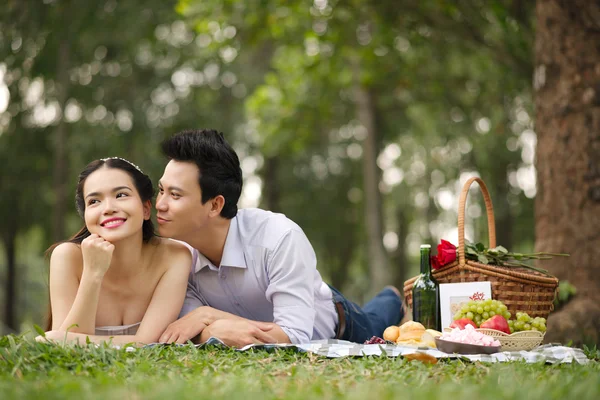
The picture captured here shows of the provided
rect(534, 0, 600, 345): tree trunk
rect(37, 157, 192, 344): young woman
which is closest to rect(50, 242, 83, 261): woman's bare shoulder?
rect(37, 157, 192, 344): young woman

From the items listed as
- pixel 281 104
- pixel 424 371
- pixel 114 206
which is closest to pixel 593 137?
pixel 424 371

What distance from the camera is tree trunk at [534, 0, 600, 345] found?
6.33m

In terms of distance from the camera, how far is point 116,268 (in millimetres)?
4387

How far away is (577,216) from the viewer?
254 inches

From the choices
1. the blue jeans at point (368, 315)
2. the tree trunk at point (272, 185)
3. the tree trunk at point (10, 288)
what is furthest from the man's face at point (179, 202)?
the tree trunk at point (10, 288)

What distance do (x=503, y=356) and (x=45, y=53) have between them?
11469 millimetres

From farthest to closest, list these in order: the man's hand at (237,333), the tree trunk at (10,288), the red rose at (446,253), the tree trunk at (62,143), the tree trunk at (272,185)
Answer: the tree trunk at (10,288)
the tree trunk at (272,185)
the tree trunk at (62,143)
the red rose at (446,253)
the man's hand at (237,333)

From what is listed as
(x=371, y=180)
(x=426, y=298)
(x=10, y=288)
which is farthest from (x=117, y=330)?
(x=10, y=288)

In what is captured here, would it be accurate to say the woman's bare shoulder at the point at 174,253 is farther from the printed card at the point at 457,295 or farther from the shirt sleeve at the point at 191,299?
the printed card at the point at 457,295

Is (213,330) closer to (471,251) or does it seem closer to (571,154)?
(471,251)

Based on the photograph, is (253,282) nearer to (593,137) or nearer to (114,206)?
(114,206)

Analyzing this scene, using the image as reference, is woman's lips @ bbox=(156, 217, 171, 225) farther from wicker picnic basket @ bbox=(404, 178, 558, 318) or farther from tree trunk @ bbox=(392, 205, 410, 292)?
tree trunk @ bbox=(392, 205, 410, 292)

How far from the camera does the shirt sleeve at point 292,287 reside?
424 cm

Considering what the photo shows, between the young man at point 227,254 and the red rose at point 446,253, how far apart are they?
0.96 meters
